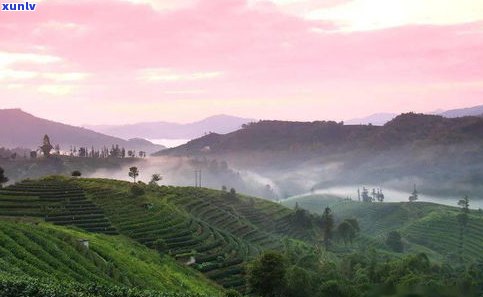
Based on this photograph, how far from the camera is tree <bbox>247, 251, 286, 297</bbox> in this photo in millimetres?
66125

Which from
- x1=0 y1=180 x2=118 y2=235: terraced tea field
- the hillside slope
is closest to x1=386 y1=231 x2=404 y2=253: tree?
x1=0 y1=180 x2=118 y2=235: terraced tea field

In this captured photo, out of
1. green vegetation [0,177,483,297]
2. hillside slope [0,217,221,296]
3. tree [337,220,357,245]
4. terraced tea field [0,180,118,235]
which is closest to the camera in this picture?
hillside slope [0,217,221,296]

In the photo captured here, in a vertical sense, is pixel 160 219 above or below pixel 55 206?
below

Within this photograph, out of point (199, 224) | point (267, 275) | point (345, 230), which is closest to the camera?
point (267, 275)

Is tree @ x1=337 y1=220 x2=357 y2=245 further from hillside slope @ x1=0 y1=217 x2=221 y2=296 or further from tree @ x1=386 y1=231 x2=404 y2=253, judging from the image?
hillside slope @ x1=0 y1=217 x2=221 y2=296

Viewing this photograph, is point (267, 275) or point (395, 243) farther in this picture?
point (395, 243)

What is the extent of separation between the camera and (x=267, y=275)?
65875 millimetres

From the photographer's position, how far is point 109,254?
55.0 metres

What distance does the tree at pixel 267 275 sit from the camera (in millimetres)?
66125

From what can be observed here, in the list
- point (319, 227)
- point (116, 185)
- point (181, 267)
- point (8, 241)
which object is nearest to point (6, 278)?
point (8, 241)

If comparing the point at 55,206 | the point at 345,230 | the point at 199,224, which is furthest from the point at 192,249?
the point at 345,230

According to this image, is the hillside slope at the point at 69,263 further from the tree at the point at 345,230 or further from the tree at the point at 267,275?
the tree at the point at 345,230

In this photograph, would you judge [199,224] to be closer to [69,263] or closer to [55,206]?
[55,206]

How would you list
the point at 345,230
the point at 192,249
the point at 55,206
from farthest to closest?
the point at 345,230 → the point at 55,206 → the point at 192,249
